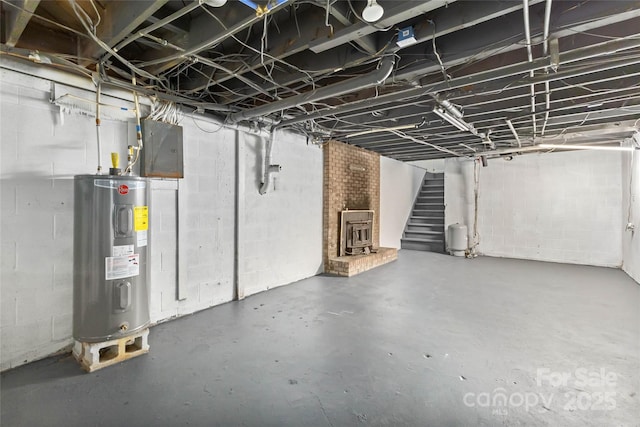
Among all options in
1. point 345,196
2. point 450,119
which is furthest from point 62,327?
point 450,119

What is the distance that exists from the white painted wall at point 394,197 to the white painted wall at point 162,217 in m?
2.61

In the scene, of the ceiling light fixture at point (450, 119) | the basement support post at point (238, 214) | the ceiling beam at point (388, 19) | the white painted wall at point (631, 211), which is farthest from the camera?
the white painted wall at point (631, 211)

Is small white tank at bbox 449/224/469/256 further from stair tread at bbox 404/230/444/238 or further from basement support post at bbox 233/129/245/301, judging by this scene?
basement support post at bbox 233/129/245/301

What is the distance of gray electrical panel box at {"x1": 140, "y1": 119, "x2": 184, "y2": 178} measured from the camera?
9.73 feet

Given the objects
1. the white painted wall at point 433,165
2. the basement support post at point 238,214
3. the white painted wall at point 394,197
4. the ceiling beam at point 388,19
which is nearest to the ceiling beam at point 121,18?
the ceiling beam at point 388,19

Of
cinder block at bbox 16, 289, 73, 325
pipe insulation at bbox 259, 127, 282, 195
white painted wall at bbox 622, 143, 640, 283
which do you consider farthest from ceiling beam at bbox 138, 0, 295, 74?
white painted wall at bbox 622, 143, 640, 283

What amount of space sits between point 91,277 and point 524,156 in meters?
8.16

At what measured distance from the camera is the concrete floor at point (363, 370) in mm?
1833

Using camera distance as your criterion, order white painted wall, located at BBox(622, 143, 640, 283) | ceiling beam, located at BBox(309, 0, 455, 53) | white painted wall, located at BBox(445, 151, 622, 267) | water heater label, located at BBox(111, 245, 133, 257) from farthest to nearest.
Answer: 1. white painted wall, located at BBox(445, 151, 622, 267)
2. white painted wall, located at BBox(622, 143, 640, 283)
3. water heater label, located at BBox(111, 245, 133, 257)
4. ceiling beam, located at BBox(309, 0, 455, 53)

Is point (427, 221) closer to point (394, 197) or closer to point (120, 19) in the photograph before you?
point (394, 197)

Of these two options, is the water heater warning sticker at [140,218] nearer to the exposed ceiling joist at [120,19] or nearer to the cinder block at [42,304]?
the cinder block at [42,304]

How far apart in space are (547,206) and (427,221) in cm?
280

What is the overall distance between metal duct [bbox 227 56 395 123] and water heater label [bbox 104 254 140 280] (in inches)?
78.0

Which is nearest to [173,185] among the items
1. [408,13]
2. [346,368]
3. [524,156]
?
[346,368]
